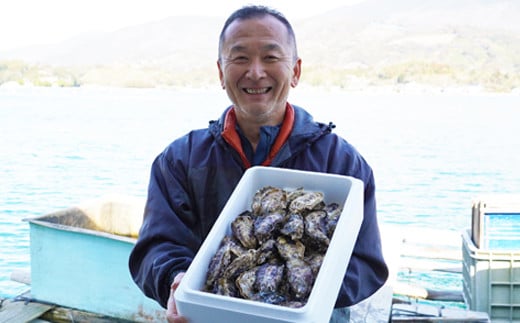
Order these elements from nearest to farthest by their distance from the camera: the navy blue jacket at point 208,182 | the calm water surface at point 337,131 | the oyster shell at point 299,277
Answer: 1. the oyster shell at point 299,277
2. the navy blue jacket at point 208,182
3. the calm water surface at point 337,131

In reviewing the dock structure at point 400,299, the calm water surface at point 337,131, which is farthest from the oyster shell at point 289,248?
the calm water surface at point 337,131

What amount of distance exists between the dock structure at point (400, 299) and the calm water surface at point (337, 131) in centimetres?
102

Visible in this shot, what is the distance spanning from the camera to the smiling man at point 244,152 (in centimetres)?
161

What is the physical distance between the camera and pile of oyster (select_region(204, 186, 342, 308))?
1.19m

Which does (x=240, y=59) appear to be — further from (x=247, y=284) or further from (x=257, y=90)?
(x=247, y=284)

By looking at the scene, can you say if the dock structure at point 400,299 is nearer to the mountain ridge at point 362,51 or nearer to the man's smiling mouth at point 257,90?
the man's smiling mouth at point 257,90

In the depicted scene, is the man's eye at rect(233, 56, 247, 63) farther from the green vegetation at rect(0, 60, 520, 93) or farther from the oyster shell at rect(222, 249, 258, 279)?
the green vegetation at rect(0, 60, 520, 93)

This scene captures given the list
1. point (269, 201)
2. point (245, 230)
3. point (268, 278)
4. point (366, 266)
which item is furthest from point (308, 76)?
point (268, 278)

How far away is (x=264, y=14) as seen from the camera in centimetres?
170

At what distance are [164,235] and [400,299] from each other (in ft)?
13.4

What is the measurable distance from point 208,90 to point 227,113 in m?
64.6

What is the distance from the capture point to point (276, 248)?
1.31 m

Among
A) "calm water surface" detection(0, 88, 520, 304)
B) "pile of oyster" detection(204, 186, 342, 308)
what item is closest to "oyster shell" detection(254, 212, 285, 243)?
"pile of oyster" detection(204, 186, 342, 308)

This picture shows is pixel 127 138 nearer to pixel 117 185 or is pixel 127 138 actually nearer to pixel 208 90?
pixel 117 185
